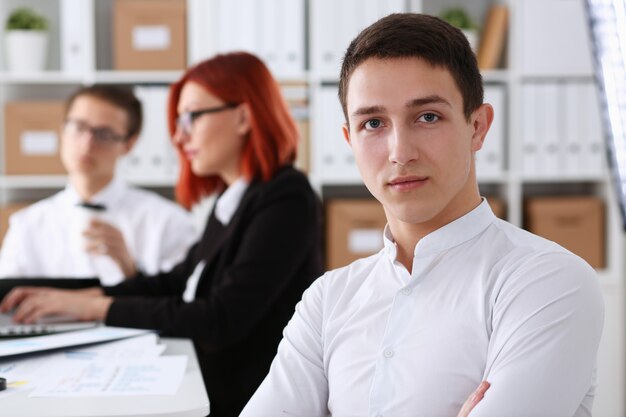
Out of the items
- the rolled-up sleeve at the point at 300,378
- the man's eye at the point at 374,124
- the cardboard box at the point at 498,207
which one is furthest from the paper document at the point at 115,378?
the cardboard box at the point at 498,207

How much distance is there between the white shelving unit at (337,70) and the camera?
343 centimetres

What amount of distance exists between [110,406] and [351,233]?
2.25m

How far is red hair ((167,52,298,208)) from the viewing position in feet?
6.93

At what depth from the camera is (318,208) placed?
2062 millimetres

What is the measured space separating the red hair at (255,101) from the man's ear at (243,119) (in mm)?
11

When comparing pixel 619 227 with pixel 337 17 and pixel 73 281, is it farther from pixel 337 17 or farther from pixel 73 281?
pixel 73 281

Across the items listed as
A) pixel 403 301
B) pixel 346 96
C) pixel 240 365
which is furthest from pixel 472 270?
pixel 240 365

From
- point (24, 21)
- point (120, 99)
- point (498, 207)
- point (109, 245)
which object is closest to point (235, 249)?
point (109, 245)

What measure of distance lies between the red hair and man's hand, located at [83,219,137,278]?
0.56m

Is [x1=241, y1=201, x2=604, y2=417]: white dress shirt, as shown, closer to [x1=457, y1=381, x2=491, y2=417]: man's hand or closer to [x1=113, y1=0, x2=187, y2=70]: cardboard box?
[x1=457, y1=381, x2=491, y2=417]: man's hand

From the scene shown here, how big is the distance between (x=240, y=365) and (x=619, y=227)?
7.11ft

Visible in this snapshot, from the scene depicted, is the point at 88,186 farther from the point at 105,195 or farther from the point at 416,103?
the point at 416,103

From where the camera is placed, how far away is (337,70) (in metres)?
3.46

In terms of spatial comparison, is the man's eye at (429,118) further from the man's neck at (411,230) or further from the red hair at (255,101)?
the red hair at (255,101)
